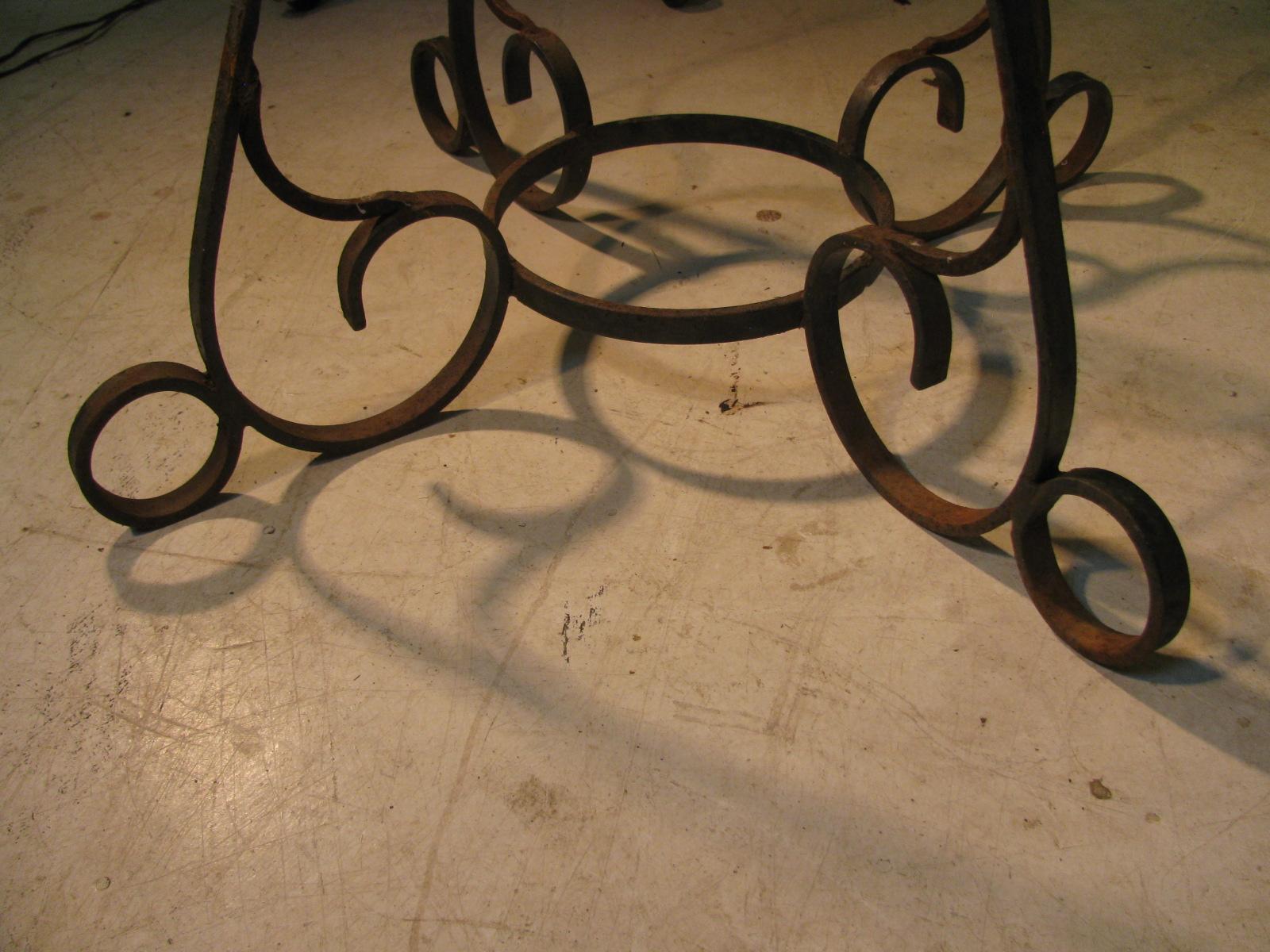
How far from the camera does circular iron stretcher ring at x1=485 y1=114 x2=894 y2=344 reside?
1219 millimetres

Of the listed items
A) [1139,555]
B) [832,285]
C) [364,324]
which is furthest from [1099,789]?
[364,324]

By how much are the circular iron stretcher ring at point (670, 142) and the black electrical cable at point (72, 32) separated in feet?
4.76

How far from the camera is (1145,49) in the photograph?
1958mm

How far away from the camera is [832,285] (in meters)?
1.18

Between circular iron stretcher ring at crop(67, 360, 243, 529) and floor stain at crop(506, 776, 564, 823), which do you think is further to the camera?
circular iron stretcher ring at crop(67, 360, 243, 529)

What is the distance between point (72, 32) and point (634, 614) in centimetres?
214

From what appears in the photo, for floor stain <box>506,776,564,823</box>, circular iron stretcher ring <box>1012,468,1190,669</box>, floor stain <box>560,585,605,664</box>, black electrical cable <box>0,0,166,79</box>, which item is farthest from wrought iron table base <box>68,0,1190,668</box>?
black electrical cable <box>0,0,166,79</box>

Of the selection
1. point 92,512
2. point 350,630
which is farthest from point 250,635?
point 92,512

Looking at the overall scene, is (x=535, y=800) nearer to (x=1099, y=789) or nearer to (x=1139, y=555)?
(x=1099, y=789)

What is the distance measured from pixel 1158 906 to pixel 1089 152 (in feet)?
3.90

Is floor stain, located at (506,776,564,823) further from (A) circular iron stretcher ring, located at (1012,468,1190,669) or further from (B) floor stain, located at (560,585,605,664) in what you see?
(A) circular iron stretcher ring, located at (1012,468,1190,669)

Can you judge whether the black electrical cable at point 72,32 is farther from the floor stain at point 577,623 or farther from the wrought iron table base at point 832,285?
the floor stain at point 577,623

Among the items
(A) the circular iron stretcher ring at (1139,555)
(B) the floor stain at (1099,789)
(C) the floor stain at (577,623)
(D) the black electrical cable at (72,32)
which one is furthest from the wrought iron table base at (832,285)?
(D) the black electrical cable at (72,32)

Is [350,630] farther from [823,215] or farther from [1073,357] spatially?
[823,215]
